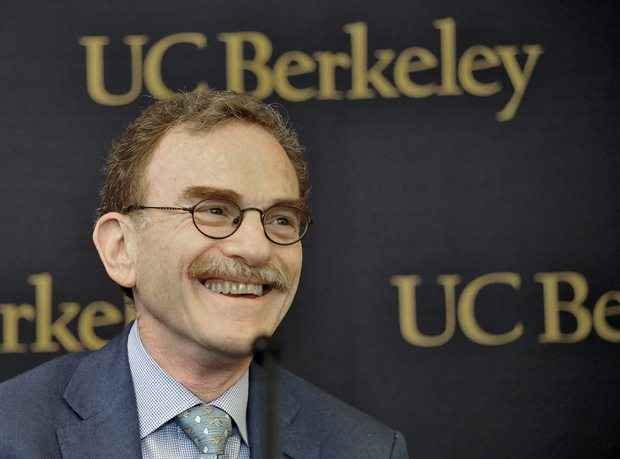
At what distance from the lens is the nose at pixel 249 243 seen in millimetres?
1973

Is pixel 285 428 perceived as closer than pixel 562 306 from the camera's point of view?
Yes

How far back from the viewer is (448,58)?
2.83m

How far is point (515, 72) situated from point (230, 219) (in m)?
1.11

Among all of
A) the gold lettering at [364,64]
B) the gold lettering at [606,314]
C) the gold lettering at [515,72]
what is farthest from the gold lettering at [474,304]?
the gold lettering at [364,64]

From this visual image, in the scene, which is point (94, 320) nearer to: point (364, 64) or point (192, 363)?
point (192, 363)

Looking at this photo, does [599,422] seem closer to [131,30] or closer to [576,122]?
[576,122]

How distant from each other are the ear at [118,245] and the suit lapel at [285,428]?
0.99 feet

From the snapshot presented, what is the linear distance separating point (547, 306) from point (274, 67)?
2.90 feet

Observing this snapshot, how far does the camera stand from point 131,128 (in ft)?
7.27

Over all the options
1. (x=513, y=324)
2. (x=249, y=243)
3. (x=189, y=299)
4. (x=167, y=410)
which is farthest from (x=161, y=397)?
(x=513, y=324)

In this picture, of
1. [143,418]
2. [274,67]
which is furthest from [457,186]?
[143,418]

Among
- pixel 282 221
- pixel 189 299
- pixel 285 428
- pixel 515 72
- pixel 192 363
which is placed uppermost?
pixel 515 72

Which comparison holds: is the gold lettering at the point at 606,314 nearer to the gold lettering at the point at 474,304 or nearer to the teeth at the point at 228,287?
the gold lettering at the point at 474,304

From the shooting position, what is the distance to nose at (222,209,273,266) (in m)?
1.97
